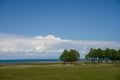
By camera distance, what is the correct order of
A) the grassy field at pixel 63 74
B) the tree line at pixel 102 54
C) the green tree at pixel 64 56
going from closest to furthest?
the grassy field at pixel 63 74 < the green tree at pixel 64 56 < the tree line at pixel 102 54

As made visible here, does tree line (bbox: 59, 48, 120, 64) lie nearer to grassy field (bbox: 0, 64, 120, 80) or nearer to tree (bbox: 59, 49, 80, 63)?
tree (bbox: 59, 49, 80, 63)

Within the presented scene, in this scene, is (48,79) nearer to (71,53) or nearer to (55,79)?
(55,79)

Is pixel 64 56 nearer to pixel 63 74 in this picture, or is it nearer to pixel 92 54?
pixel 92 54

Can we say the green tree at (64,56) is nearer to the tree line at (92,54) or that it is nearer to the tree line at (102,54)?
the tree line at (92,54)

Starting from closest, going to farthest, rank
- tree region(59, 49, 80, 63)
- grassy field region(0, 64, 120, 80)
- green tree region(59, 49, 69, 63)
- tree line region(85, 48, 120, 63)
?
grassy field region(0, 64, 120, 80)
tree region(59, 49, 80, 63)
green tree region(59, 49, 69, 63)
tree line region(85, 48, 120, 63)

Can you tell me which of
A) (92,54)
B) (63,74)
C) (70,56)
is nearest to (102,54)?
(92,54)

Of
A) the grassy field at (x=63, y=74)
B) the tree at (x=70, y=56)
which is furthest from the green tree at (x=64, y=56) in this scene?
the grassy field at (x=63, y=74)

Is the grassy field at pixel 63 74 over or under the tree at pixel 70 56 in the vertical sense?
under

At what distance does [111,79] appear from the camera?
36.5 metres

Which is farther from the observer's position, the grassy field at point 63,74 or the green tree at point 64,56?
the green tree at point 64,56

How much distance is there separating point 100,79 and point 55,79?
23.8 ft

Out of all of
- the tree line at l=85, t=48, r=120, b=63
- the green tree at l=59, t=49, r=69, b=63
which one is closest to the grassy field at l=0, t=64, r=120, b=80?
the green tree at l=59, t=49, r=69, b=63

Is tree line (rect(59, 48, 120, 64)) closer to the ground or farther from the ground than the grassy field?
farther from the ground

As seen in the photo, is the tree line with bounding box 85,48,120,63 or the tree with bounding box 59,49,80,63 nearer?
the tree with bounding box 59,49,80,63
